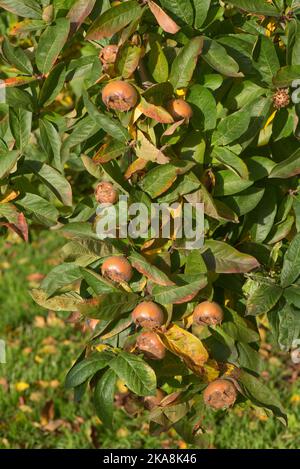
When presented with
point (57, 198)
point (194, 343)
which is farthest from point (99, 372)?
point (57, 198)

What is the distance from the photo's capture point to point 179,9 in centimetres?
154

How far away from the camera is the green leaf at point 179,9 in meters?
1.53

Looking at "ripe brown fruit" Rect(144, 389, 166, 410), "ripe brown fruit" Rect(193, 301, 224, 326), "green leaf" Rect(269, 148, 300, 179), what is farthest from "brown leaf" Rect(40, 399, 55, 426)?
"green leaf" Rect(269, 148, 300, 179)

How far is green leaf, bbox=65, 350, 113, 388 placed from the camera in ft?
5.29

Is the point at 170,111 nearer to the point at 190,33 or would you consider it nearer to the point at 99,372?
the point at 190,33

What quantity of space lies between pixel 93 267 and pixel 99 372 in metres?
0.26

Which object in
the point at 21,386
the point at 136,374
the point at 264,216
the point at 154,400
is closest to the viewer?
the point at 136,374

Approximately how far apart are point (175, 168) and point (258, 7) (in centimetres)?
41

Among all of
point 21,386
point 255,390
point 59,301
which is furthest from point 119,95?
point 21,386

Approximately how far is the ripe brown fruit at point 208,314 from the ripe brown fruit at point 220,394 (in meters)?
0.14

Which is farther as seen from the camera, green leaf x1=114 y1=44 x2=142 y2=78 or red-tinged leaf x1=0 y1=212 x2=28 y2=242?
red-tinged leaf x1=0 y1=212 x2=28 y2=242

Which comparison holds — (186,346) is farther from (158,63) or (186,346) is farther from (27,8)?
(27,8)

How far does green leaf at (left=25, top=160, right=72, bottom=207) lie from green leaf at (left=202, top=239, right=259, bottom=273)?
35 cm

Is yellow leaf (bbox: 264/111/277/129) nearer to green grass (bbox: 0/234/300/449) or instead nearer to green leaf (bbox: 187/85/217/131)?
green leaf (bbox: 187/85/217/131)
